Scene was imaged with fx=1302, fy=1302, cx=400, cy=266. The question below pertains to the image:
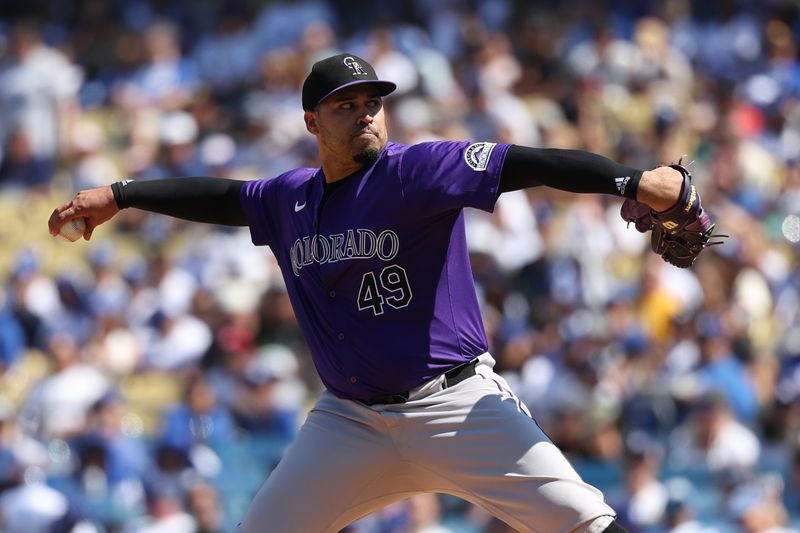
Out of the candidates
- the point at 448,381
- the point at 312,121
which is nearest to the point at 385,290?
the point at 448,381

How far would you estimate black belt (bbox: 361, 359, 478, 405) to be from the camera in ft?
14.5

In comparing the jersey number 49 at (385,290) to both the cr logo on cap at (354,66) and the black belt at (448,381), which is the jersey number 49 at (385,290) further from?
the cr logo on cap at (354,66)

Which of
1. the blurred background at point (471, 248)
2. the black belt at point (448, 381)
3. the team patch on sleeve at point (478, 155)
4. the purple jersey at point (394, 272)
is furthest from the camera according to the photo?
the blurred background at point (471, 248)

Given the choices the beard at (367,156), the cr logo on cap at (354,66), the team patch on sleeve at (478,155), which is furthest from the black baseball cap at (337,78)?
the team patch on sleeve at (478,155)

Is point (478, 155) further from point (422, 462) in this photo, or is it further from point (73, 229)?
point (73, 229)

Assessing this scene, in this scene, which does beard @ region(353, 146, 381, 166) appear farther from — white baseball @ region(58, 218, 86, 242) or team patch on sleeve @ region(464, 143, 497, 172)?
white baseball @ region(58, 218, 86, 242)

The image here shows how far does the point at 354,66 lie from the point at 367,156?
0.31m

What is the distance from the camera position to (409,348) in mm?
4395

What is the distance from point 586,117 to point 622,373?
12.0 ft

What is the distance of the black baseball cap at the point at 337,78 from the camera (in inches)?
175

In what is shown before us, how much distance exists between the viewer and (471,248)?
10.4 m

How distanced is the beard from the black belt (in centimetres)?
77

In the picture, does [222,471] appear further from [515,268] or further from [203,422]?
[515,268]

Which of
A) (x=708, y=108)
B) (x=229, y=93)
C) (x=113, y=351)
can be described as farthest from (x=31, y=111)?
(x=708, y=108)
